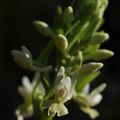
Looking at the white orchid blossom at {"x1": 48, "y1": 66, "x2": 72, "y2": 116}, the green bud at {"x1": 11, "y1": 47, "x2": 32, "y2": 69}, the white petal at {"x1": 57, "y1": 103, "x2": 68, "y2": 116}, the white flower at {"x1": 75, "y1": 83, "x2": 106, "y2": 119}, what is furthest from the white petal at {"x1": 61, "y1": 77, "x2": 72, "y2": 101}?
the green bud at {"x1": 11, "y1": 47, "x2": 32, "y2": 69}

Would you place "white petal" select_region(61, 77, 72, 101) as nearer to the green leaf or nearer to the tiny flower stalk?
the tiny flower stalk

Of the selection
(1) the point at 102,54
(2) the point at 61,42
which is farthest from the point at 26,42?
(2) the point at 61,42

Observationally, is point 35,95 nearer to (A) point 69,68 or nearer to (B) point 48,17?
(A) point 69,68

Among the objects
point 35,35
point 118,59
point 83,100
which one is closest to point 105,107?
point 118,59

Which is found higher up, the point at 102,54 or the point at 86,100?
the point at 102,54

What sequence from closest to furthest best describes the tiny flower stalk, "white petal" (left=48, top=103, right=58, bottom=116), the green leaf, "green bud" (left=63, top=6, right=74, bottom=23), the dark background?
1. "white petal" (left=48, top=103, right=58, bottom=116)
2. the tiny flower stalk
3. "green bud" (left=63, top=6, right=74, bottom=23)
4. the green leaf
5. the dark background

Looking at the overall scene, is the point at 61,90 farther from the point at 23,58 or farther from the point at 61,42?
the point at 23,58
